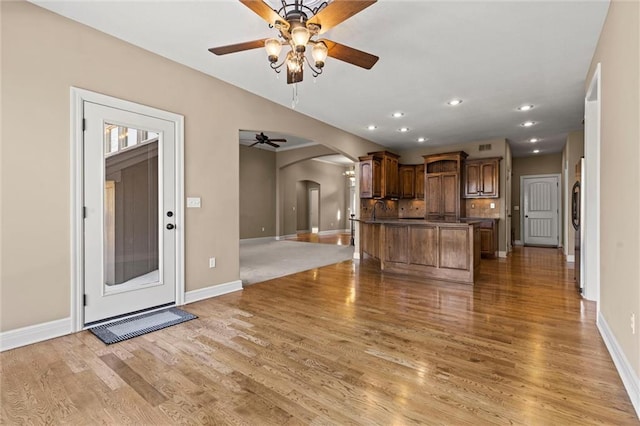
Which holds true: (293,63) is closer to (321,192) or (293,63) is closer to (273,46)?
(273,46)

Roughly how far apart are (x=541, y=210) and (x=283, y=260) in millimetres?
7971

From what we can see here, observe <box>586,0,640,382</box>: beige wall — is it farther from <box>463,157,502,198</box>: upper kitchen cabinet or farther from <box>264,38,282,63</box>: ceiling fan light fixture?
<box>463,157,502,198</box>: upper kitchen cabinet

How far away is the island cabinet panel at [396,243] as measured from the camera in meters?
5.20

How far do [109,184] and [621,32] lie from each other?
4.47 meters

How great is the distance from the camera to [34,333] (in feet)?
8.38

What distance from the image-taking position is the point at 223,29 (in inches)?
114

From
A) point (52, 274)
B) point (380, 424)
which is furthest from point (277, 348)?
point (52, 274)

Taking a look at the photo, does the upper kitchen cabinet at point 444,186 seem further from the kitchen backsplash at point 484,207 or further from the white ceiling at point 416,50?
the white ceiling at point 416,50

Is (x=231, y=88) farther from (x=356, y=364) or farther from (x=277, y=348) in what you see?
(x=356, y=364)

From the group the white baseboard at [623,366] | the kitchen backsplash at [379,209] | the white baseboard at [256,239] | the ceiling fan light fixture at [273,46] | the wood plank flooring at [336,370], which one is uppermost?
the ceiling fan light fixture at [273,46]

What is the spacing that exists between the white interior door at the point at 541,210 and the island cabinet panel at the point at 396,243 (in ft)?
21.2

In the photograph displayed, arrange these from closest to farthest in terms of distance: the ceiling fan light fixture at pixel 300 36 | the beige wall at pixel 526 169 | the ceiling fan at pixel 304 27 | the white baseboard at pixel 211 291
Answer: the ceiling fan at pixel 304 27, the ceiling fan light fixture at pixel 300 36, the white baseboard at pixel 211 291, the beige wall at pixel 526 169

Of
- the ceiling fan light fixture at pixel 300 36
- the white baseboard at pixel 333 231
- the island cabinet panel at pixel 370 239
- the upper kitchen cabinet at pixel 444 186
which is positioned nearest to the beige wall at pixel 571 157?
the upper kitchen cabinet at pixel 444 186

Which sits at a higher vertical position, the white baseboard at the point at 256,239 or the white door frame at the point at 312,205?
the white door frame at the point at 312,205
